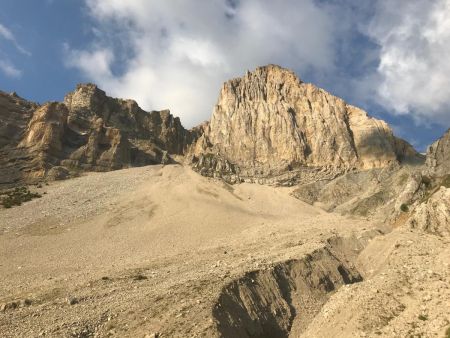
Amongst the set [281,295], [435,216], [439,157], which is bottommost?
[281,295]

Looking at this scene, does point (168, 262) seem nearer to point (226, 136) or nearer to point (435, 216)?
point (435, 216)

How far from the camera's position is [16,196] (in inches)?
2916

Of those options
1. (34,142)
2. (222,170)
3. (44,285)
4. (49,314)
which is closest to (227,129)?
(222,170)

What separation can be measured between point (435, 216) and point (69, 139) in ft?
262

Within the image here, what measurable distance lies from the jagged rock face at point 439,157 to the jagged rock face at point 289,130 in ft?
132

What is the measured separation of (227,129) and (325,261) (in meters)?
95.3

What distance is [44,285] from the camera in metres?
34.4

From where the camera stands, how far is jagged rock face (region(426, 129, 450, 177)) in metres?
64.8

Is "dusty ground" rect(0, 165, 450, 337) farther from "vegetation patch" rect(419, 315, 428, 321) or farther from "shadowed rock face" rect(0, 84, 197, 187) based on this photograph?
"shadowed rock face" rect(0, 84, 197, 187)

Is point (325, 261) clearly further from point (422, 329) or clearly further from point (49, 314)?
point (49, 314)

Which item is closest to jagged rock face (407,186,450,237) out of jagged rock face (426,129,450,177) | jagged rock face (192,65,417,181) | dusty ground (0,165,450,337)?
dusty ground (0,165,450,337)

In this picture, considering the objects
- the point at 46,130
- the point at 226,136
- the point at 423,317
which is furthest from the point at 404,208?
the point at 226,136

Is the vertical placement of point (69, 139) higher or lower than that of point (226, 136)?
lower

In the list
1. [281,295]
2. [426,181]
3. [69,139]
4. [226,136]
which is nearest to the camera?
[281,295]
